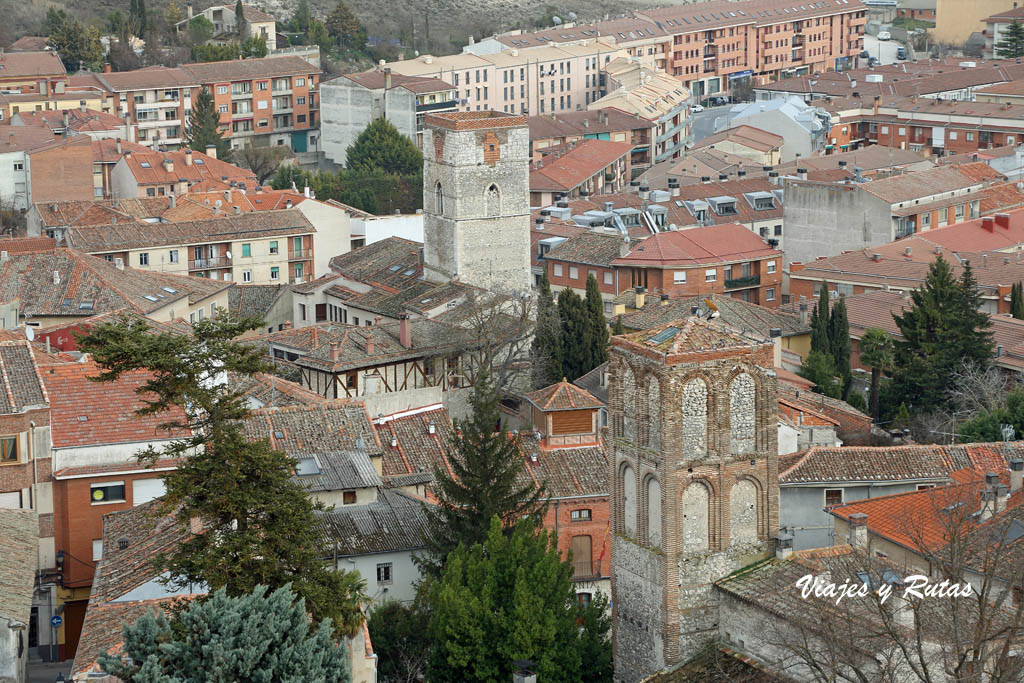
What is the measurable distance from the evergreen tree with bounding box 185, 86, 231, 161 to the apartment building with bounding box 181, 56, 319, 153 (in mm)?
6472

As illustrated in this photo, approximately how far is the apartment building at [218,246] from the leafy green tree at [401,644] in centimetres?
4840

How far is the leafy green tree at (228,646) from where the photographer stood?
3369cm

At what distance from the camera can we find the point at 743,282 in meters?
90.6

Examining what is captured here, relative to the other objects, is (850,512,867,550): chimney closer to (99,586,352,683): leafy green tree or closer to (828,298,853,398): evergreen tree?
(99,586,352,683): leafy green tree

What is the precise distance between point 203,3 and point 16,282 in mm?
97885

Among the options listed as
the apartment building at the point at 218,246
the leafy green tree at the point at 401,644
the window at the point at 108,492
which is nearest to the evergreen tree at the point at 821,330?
the apartment building at the point at 218,246

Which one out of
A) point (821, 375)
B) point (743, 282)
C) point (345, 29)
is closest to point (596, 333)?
point (821, 375)

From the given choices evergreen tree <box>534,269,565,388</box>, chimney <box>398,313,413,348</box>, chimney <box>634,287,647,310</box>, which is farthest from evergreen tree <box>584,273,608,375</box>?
chimney <box>398,313,413,348</box>

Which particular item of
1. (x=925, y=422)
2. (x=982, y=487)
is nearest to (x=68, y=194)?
(x=925, y=422)

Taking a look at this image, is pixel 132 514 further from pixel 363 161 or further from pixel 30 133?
pixel 363 161

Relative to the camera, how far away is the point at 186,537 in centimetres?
4278

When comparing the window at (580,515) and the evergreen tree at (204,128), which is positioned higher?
the evergreen tree at (204,128)

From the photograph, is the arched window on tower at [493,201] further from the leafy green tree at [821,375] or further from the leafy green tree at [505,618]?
the leafy green tree at [505,618]

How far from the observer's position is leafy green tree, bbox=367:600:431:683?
139 ft
